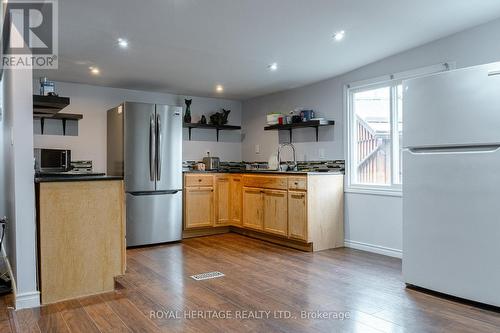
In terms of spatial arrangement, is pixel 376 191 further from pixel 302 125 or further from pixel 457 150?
pixel 457 150

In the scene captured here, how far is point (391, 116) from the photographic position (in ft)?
13.5

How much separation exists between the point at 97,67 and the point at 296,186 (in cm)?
258

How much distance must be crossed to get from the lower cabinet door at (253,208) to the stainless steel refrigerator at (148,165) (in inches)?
34.3

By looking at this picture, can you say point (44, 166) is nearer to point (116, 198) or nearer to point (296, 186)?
point (116, 198)

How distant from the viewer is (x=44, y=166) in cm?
404

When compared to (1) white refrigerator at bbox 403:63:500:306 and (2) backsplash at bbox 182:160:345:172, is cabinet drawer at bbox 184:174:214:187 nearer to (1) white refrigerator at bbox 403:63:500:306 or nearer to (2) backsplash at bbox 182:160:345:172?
(2) backsplash at bbox 182:160:345:172

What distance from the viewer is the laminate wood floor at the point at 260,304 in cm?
229

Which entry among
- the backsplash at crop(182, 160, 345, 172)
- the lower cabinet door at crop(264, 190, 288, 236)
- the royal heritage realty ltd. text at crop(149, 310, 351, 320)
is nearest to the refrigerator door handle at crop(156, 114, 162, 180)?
the backsplash at crop(182, 160, 345, 172)

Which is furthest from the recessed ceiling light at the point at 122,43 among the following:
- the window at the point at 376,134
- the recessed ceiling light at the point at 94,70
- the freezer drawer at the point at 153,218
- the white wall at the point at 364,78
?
the window at the point at 376,134

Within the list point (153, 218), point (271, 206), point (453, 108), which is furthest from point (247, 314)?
point (153, 218)

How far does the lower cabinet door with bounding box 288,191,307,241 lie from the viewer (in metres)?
4.19

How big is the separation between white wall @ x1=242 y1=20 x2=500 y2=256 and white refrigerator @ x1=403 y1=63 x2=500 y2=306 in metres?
0.94

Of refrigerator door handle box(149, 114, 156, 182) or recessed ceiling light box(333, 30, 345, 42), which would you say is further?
refrigerator door handle box(149, 114, 156, 182)

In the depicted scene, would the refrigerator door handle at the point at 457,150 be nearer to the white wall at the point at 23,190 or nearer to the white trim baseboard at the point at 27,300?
the white wall at the point at 23,190
